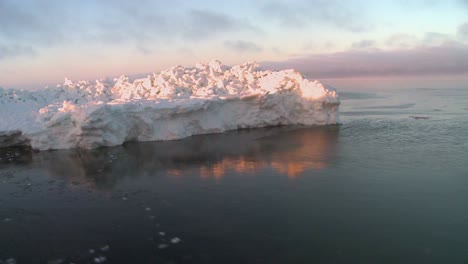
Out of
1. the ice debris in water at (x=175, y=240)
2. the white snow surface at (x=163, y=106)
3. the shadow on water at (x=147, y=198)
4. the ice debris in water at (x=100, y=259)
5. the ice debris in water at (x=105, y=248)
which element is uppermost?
the white snow surface at (x=163, y=106)

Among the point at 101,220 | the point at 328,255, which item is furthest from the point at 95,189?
the point at 328,255

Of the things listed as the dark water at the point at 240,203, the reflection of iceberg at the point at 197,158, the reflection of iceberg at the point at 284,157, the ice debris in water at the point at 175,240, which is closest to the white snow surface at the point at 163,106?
the reflection of iceberg at the point at 197,158

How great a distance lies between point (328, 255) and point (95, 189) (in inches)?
261

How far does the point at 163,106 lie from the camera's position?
16.3m

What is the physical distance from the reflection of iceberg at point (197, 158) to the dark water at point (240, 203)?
0.06m

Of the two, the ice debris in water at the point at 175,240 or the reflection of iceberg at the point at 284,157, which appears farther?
the reflection of iceberg at the point at 284,157

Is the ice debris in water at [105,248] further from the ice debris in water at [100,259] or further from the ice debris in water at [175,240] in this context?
the ice debris in water at [175,240]

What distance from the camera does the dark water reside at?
21.4ft

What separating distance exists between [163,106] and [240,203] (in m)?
8.66

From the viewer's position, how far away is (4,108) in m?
17.1

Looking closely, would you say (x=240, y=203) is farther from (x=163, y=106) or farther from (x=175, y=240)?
(x=163, y=106)

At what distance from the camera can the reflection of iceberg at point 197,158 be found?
38.2 feet

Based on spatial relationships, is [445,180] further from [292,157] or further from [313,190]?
[292,157]

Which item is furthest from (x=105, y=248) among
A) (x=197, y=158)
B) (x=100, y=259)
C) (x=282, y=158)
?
(x=282, y=158)
